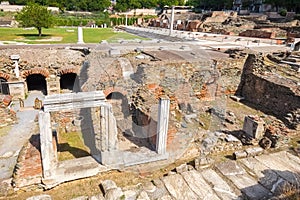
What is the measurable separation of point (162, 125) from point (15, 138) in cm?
564

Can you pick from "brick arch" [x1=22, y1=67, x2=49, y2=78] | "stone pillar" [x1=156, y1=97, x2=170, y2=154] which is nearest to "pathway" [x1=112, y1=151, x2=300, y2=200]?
"stone pillar" [x1=156, y1=97, x2=170, y2=154]

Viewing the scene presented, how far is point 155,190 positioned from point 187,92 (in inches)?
314

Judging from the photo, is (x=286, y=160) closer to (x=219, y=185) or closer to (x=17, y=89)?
(x=219, y=185)

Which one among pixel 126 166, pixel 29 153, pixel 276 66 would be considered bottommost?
pixel 126 166

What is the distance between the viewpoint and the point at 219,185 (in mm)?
6008

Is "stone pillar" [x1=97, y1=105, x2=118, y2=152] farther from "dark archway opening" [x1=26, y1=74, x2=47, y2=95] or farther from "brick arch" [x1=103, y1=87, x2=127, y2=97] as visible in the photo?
"dark archway opening" [x1=26, y1=74, x2=47, y2=95]

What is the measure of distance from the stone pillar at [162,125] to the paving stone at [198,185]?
122 cm

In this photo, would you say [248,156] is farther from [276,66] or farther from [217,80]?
[276,66]

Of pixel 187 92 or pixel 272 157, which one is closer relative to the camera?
pixel 272 157

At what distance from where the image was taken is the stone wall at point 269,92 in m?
11.4

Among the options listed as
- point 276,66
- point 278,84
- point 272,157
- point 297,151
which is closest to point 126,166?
point 272,157

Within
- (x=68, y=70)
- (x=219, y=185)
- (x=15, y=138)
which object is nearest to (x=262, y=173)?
(x=219, y=185)

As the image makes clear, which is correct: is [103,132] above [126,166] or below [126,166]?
above

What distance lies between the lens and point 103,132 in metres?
6.71
